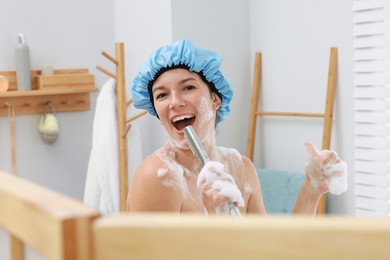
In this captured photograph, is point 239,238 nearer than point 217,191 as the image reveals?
Yes

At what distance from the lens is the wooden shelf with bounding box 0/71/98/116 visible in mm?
3215

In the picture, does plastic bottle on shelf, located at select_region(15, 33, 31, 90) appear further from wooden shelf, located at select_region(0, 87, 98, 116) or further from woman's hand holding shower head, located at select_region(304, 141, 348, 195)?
woman's hand holding shower head, located at select_region(304, 141, 348, 195)

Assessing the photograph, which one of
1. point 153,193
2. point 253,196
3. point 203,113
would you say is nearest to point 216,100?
point 203,113

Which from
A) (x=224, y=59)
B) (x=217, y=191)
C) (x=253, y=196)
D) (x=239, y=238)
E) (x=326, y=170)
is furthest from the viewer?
(x=224, y=59)

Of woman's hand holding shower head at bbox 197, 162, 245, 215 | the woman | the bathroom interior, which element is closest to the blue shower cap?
the woman

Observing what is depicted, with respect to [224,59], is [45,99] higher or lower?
lower

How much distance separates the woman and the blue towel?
1178 millimetres

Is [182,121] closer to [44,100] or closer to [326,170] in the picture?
[326,170]

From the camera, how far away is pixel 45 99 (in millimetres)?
3361

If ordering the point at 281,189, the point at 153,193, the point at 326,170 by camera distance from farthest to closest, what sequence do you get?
the point at 281,189 → the point at 326,170 → the point at 153,193

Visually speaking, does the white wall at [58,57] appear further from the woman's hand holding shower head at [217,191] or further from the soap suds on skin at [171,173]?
the woman's hand holding shower head at [217,191]

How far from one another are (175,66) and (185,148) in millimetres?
228

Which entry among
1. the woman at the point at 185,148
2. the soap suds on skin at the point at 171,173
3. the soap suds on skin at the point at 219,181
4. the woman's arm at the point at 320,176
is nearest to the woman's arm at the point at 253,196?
the woman at the point at 185,148

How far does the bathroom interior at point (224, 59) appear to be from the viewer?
3.16 m
